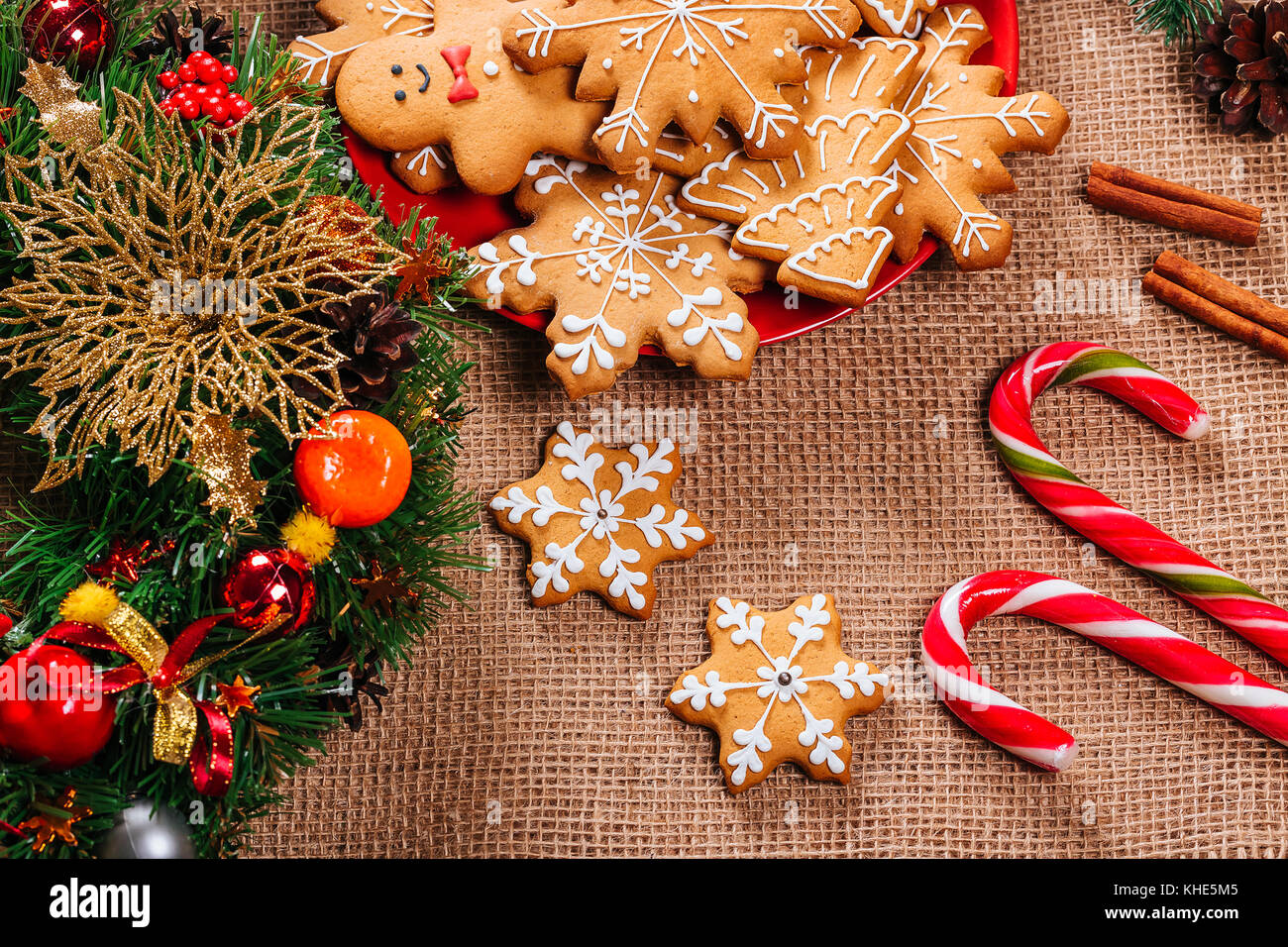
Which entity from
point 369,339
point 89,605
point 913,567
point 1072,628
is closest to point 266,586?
point 89,605

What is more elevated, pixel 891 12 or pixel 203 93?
pixel 891 12

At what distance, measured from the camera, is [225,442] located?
94cm

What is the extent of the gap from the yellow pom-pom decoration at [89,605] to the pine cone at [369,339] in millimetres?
304

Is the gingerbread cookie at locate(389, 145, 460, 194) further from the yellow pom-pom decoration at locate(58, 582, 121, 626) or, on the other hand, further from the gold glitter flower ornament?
the yellow pom-pom decoration at locate(58, 582, 121, 626)

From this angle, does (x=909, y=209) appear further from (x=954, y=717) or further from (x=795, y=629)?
(x=954, y=717)

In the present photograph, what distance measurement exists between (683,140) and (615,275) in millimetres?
200

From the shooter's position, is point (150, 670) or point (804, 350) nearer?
point (150, 670)

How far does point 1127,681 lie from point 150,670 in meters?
1.26

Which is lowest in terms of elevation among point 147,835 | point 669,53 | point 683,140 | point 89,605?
point 147,835

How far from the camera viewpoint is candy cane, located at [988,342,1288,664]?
134 cm

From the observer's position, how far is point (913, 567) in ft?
4.56

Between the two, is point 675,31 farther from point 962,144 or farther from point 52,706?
point 52,706

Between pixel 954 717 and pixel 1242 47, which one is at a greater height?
pixel 1242 47

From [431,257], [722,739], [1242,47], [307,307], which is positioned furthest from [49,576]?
[1242,47]
